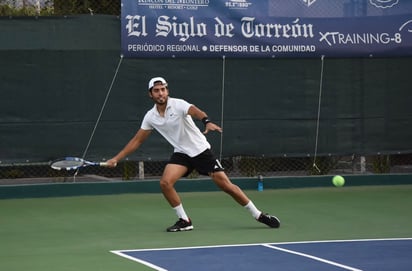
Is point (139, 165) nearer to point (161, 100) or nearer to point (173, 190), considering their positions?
point (173, 190)

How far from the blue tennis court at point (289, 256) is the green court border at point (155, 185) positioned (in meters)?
4.59

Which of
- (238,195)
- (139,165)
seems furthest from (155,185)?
(238,195)

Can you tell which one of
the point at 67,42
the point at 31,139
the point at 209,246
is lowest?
the point at 209,246

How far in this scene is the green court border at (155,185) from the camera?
12477 mm

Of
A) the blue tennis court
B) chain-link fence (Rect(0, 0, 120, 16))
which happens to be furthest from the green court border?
the blue tennis court

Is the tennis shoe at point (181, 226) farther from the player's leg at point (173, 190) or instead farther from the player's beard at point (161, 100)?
the player's beard at point (161, 100)

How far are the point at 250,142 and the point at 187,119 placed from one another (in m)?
3.86

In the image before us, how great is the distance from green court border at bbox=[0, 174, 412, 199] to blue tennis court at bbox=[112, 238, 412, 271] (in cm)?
459

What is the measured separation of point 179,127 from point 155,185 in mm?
3560

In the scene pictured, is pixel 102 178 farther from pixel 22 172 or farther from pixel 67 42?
pixel 67 42

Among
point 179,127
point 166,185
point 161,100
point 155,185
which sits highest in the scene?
point 161,100

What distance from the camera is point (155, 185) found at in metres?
13.0

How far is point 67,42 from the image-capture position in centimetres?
1255

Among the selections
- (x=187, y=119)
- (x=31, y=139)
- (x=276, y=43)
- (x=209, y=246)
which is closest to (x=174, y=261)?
(x=209, y=246)
